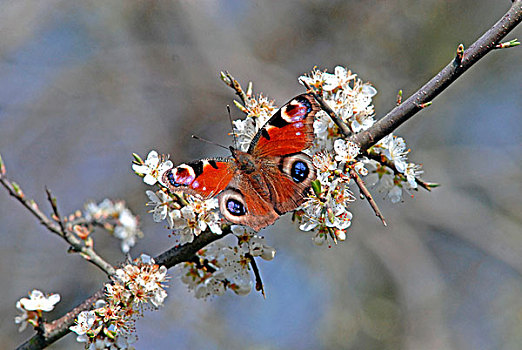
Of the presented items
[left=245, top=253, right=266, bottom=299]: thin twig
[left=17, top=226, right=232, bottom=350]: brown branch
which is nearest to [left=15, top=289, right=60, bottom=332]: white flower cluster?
[left=17, top=226, right=232, bottom=350]: brown branch

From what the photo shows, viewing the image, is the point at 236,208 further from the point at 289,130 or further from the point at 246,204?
the point at 289,130

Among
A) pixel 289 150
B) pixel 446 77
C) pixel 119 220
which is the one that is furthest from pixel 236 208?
pixel 119 220

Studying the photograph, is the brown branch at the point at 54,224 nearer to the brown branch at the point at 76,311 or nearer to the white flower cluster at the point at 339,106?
the brown branch at the point at 76,311

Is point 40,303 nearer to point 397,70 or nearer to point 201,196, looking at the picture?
point 201,196

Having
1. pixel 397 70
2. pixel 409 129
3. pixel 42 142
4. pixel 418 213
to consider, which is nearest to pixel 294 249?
pixel 418 213

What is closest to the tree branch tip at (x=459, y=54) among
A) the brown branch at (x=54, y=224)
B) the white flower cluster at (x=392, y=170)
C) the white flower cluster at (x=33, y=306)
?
the white flower cluster at (x=392, y=170)
